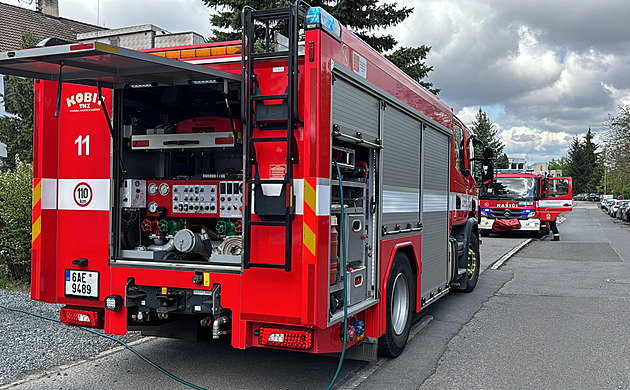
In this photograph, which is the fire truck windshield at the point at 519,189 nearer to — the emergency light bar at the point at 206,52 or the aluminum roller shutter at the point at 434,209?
the aluminum roller shutter at the point at 434,209

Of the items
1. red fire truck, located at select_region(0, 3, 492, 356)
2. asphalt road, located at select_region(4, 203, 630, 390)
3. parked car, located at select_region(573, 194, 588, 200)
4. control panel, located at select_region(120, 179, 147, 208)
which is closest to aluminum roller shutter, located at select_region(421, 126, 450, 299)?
red fire truck, located at select_region(0, 3, 492, 356)

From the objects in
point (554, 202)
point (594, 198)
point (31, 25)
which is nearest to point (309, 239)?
point (554, 202)

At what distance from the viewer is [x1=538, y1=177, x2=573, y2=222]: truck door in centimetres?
2302

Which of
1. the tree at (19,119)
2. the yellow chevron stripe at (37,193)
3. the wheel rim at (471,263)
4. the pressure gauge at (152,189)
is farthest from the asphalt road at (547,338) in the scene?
the tree at (19,119)

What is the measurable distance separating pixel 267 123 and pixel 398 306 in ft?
8.84

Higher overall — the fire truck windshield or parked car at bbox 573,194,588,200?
the fire truck windshield

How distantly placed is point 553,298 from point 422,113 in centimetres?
498

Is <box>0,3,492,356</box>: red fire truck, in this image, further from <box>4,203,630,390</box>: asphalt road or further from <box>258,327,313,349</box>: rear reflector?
<box>4,203,630,390</box>: asphalt road

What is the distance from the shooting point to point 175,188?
538cm

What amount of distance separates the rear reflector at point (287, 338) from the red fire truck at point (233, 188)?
11mm

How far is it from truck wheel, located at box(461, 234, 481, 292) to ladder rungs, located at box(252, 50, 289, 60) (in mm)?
6196

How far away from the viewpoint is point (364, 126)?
5074 millimetres

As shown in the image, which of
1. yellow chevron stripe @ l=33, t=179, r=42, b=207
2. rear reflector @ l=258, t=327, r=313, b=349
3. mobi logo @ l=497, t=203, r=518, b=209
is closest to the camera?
rear reflector @ l=258, t=327, r=313, b=349

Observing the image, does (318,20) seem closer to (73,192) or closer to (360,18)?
(73,192)
